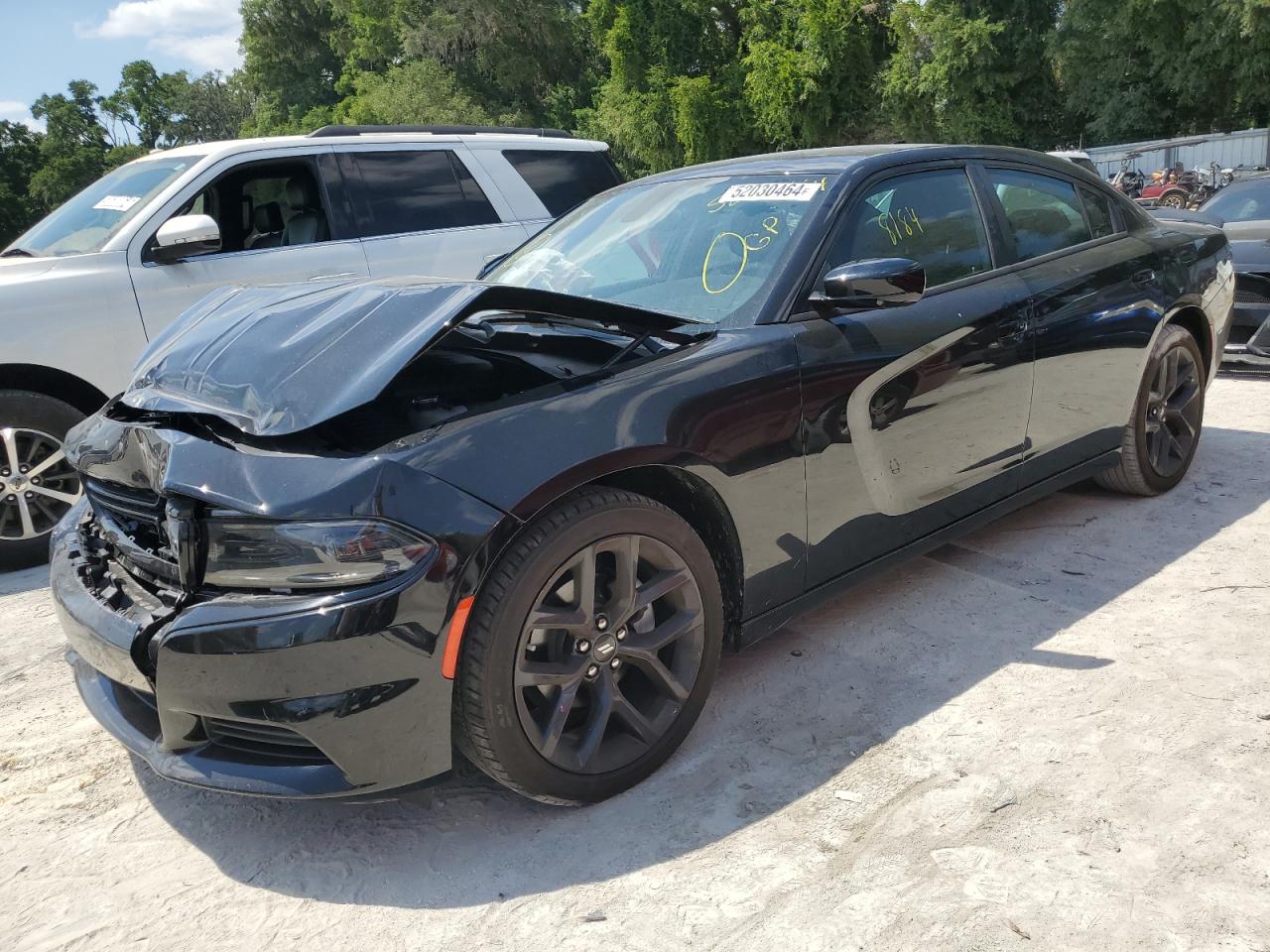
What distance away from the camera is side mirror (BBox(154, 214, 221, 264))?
4.96 metres

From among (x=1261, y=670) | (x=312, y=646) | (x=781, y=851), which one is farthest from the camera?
(x=1261, y=670)

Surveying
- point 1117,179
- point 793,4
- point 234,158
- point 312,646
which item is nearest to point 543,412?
point 312,646

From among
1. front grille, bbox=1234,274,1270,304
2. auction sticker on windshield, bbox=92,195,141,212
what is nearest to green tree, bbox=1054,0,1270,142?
front grille, bbox=1234,274,1270,304

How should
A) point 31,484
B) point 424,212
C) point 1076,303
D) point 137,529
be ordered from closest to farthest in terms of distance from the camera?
point 137,529
point 1076,303
point 31,484
point 424,212

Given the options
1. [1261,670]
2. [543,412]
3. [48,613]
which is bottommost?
[1261,670]

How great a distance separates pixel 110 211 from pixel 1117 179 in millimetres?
28620

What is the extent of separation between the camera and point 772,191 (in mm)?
3473

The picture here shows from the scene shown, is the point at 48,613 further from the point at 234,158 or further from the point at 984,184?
the point at 984,184

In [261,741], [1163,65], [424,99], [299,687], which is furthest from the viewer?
[424,99]

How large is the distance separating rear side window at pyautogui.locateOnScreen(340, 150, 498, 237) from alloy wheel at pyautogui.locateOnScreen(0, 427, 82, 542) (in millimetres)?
2040

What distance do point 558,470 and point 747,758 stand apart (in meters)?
1.03

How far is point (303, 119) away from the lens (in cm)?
6731

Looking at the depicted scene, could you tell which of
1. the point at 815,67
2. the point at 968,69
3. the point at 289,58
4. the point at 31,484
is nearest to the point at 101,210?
the point at 31,484

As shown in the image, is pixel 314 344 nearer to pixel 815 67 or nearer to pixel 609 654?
pixel 609 654
